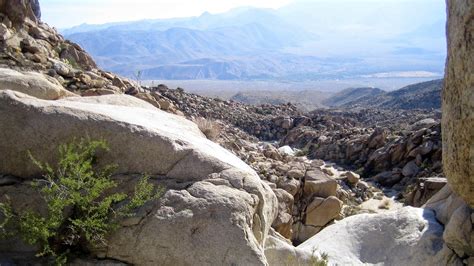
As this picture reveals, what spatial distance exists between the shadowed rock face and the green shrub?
352cm

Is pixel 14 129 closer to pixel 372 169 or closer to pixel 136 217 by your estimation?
pixel 136 217

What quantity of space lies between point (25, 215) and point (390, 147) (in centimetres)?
2110

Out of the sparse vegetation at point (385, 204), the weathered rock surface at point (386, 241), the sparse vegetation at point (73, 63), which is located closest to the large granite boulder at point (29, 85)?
the weathered rock surface at point (386, 241)

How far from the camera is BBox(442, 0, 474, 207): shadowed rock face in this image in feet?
18.6

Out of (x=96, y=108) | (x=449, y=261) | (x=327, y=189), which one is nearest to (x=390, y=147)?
(x=327, y=189)

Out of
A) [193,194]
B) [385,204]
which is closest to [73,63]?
[385,204]

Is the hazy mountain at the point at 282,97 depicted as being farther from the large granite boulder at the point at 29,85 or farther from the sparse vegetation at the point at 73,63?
the large granite boulder at the point at 29,85

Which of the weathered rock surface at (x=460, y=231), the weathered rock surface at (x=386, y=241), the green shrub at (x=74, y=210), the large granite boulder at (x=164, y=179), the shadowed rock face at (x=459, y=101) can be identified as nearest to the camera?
the green shrub at (x=74, y=210)

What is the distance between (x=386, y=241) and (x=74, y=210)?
195 inches

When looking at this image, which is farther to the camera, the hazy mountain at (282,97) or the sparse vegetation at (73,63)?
the hazy mountain at (282,97)

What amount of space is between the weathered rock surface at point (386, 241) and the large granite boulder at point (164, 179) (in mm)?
2303

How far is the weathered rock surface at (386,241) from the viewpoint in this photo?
7.56m

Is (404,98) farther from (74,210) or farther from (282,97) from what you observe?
(74,210)

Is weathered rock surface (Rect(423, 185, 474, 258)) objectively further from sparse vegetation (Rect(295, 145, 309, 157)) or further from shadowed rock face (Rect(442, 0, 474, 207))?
sparse vegetation (Rect(295, 145, 309, 157))
